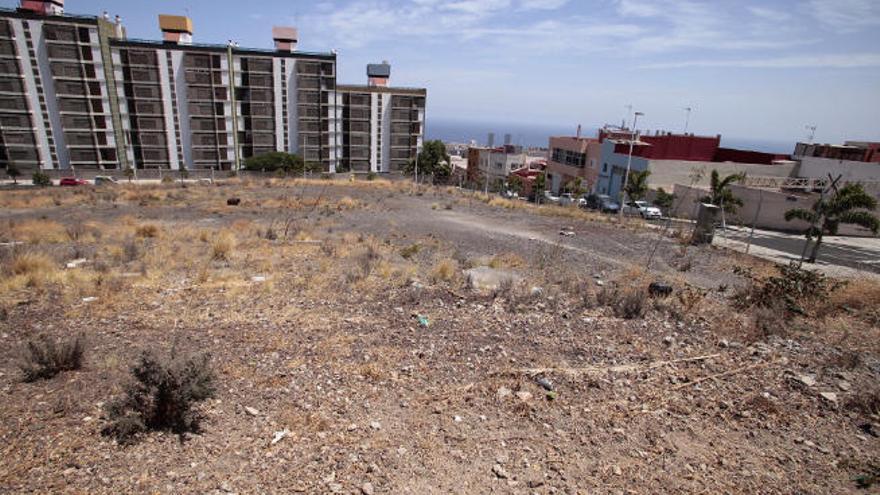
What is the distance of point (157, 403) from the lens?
5250mm

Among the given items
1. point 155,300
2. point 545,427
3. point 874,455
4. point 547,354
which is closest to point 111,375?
point 155,300

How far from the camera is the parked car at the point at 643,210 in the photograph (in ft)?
125

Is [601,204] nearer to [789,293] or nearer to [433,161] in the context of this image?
[433,161]

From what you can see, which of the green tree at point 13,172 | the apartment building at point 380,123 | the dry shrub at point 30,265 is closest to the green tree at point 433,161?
the apartment building at point 380,123

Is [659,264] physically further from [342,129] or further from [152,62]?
[152,62]

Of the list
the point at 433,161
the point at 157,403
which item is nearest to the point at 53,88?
the point at 433,161

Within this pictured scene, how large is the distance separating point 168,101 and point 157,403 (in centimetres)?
6640

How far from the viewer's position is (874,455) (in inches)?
202

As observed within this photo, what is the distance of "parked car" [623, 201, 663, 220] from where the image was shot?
38.0m

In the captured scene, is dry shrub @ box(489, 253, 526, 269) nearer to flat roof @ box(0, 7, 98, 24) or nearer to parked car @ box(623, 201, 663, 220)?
parked car @ box(623, 201, 663, 220)

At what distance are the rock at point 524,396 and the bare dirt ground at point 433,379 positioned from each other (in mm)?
121

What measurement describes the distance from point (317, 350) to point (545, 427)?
3790 mm

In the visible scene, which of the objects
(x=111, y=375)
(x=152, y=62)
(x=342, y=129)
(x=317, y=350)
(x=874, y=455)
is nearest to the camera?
(x=874, y=455)

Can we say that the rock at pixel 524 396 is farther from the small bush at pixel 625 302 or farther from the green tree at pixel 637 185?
the green tree at pixel 637 185
